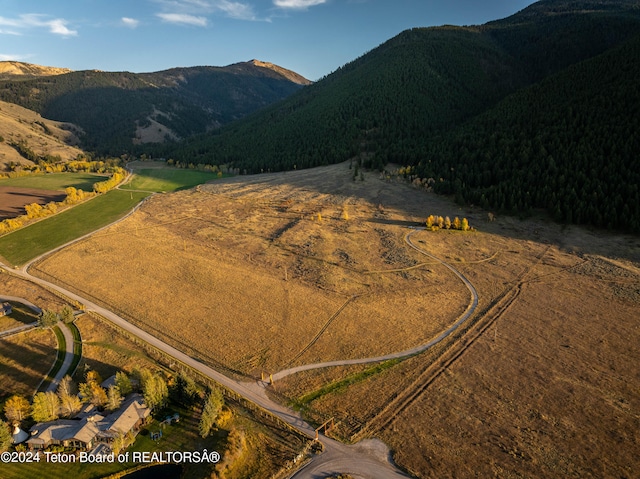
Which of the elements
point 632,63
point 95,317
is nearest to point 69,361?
point 95,317

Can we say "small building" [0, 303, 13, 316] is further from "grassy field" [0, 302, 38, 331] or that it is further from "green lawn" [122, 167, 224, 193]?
"green lawn" [122, 167, 224, 193]

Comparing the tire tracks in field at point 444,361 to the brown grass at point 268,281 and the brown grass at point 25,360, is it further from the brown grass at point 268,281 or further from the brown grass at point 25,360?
the brown grass at point 25,360

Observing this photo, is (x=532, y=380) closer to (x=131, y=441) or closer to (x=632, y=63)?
(x=131, y=441)

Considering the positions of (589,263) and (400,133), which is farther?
(400,133)

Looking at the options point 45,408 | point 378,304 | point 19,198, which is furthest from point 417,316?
point 19,198

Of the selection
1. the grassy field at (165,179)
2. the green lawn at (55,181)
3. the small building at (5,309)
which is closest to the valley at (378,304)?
the small building at (5,309)

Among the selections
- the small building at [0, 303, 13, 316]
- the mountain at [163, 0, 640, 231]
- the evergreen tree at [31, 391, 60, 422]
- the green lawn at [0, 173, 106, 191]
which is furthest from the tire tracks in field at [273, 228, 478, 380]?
the green lawn at [0, 173, 106, 191]

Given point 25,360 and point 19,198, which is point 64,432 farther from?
point 19,198
